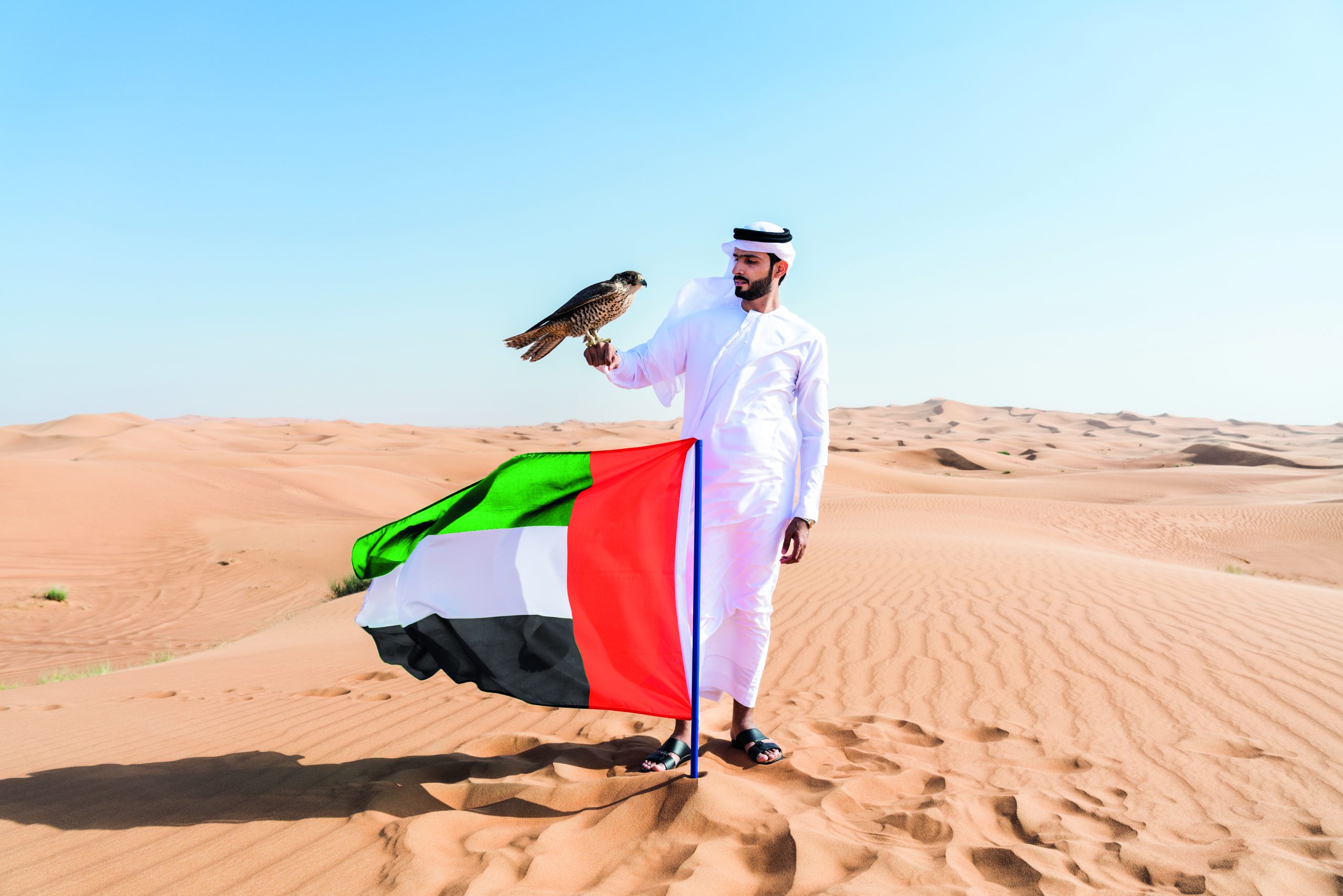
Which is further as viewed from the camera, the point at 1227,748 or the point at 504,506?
the point at 1227,748

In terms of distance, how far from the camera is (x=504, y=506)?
3.20 metres

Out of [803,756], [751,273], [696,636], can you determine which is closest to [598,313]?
[751,273]

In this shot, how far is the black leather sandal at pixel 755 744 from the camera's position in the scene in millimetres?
3318

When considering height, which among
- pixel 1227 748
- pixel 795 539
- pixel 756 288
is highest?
pixel 756 288

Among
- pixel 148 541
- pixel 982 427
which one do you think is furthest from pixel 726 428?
pixel 982 427

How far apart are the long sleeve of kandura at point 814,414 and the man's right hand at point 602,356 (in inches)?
31.4

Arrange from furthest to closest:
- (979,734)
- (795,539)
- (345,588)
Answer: (345,588)
(979,734)
(795,539)

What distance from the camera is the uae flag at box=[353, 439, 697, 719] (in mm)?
3006

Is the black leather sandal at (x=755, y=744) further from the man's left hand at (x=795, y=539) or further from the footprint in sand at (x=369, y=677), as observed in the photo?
the footprint in sand at (x=369, y=677)

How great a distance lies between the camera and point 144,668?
6992 millimetres

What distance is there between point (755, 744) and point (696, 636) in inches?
26.3

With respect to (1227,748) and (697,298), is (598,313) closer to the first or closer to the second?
(697,298)

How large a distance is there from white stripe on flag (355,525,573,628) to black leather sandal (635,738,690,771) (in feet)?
2.30

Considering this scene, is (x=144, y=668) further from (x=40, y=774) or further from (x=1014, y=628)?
(x=1014, y=628)
